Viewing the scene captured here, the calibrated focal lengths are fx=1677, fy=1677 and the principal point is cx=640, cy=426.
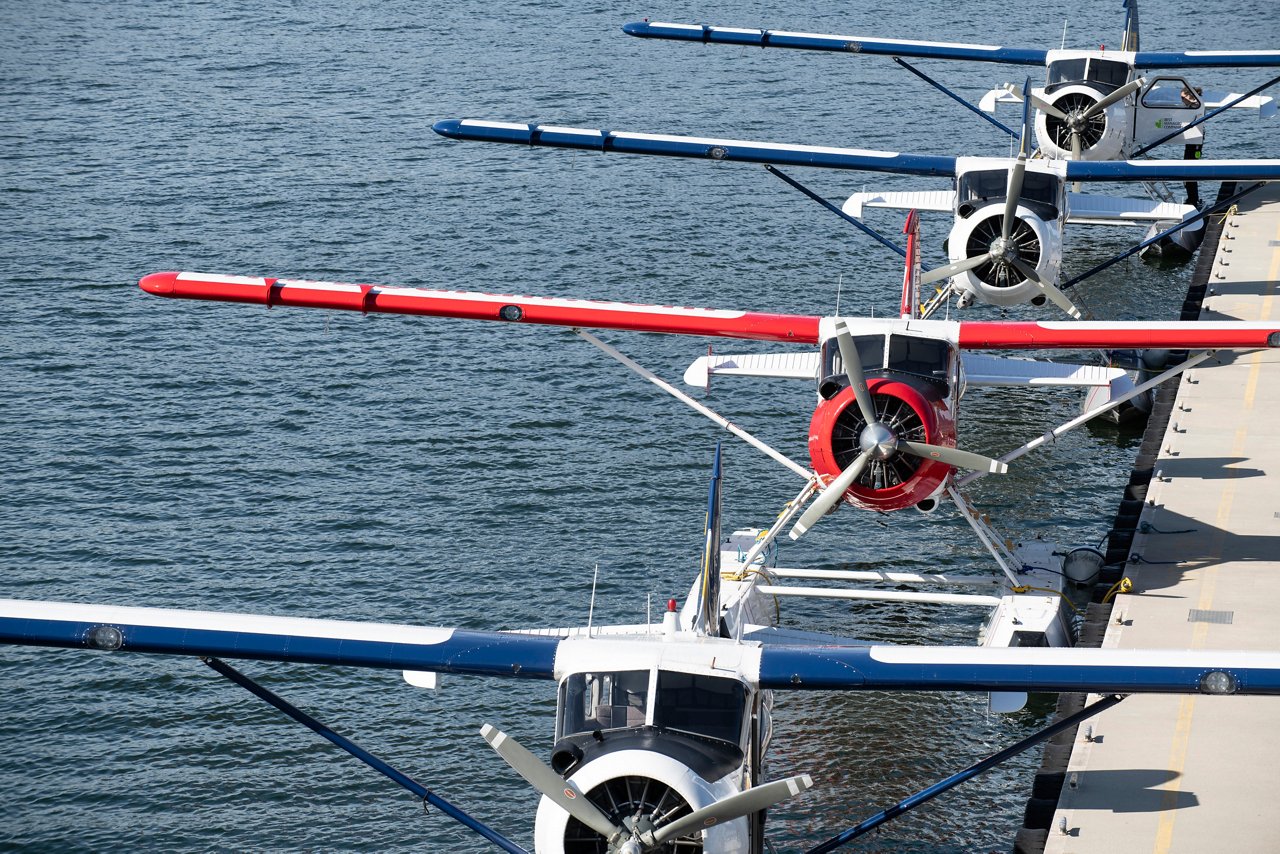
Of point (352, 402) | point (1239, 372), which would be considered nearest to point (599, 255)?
point (352, 402)

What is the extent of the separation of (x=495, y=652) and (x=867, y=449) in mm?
6740

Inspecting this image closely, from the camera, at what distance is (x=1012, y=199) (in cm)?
2733

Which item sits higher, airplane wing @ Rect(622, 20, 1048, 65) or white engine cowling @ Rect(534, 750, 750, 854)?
airplane wing @ Rect(622, 20, 1048, 65)

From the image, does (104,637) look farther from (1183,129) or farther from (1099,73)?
(1183,129)

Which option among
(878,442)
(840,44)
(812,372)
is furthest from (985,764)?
(840,44)

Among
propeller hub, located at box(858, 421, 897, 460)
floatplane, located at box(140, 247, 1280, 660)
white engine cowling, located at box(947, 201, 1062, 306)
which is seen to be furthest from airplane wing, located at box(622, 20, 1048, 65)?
propeller hub, located at box(858, 421, 897, 460)

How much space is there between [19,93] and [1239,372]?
1470 inches

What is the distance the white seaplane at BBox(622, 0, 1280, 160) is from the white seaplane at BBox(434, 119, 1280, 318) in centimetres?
468

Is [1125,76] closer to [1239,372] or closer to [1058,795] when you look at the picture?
[1239,372]

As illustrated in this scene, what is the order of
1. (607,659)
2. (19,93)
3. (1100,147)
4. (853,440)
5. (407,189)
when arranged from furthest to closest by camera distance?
1. (19,93)
2. (407,189)
3. (1100,147)
4. (853,440)
5. (607,659)

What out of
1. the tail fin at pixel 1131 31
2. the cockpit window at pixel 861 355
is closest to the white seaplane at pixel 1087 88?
the tail fin at pixel 1131 31

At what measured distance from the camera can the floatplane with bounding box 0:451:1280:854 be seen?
13.1 metres

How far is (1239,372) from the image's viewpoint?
97.7 ft

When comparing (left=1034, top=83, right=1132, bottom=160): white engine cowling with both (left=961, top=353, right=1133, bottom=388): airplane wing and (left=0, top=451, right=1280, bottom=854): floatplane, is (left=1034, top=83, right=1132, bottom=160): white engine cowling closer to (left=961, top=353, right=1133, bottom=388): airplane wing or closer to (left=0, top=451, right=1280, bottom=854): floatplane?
(left=961, top=353, right=1133, bottom=388): airplane wing
